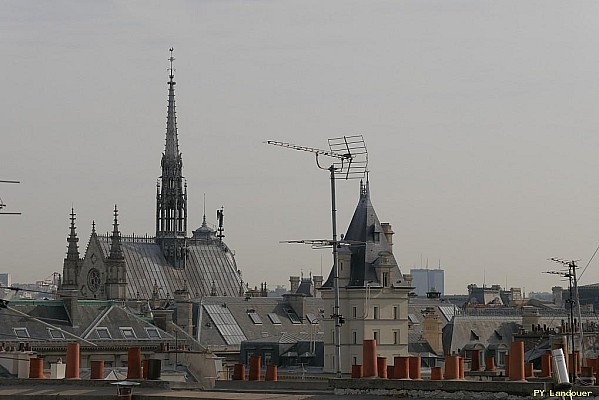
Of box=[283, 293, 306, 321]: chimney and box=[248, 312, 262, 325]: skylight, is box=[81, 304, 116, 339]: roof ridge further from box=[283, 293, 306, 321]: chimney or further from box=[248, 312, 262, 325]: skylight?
box=[283, 293, 306, 321]: chimney

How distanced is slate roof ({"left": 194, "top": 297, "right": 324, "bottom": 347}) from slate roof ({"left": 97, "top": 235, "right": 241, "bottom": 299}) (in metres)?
30.1

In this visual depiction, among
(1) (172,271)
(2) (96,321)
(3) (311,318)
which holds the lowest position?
(2) (96,321)

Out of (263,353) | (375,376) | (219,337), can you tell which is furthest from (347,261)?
(375,376)

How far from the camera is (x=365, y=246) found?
10831 centimetres

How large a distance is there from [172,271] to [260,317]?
38896mm

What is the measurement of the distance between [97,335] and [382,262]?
1910cm

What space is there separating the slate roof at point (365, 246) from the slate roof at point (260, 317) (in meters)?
32.4

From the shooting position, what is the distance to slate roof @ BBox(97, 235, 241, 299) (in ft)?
607

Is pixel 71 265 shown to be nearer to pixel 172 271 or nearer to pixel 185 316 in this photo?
pixel 172 271

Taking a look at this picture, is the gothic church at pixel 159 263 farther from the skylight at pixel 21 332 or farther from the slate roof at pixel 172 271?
the skylight at pixel 21 332

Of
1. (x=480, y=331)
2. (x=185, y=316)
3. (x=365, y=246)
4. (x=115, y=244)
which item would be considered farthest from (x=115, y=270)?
(x=365, y=246)

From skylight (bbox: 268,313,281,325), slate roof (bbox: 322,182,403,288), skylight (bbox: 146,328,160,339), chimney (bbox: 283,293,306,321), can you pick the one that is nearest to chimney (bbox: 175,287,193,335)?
skylight (bbox: 268,313,281,325)

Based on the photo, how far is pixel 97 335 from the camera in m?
108

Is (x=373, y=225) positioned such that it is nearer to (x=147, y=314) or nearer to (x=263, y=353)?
(x=263, y=353)
